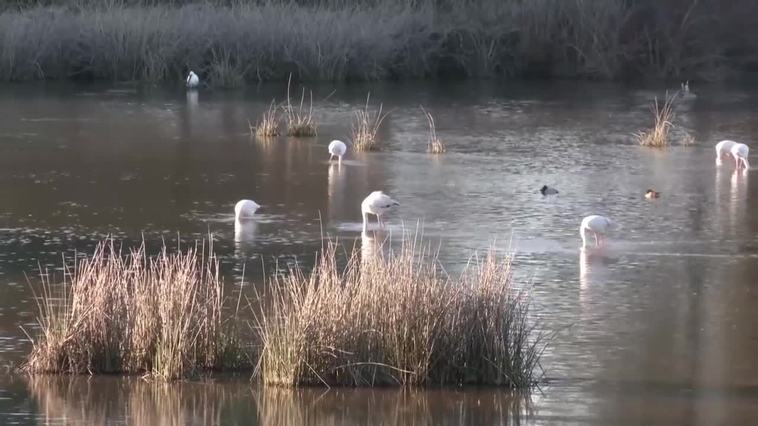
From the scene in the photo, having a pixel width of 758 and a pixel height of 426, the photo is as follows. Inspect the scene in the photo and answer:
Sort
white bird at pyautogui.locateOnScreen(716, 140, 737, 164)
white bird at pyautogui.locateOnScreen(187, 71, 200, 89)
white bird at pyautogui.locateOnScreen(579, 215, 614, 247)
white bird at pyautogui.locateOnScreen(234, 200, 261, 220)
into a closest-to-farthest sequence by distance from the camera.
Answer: white bird at pyautogui.locateOnScreen(579, 215, 614, 247) < white bird at pyautogui.locateOnScreen(234, 200, 261, 220) < white bird at pyautogui.locateOnScreen(716, 140, 737, 164) < white bird at pyautogui.locateOnScreen(187, 71, 200, 89)

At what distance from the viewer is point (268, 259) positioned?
1349 cm

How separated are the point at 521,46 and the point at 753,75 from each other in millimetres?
6010

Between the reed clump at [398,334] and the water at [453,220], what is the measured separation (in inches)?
5.5

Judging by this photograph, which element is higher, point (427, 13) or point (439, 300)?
point (427, 13)

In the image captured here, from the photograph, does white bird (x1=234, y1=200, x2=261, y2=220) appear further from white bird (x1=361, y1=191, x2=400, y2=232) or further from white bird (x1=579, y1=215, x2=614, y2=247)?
white bird (x1=579, y1=215, x2=614, y2=247)

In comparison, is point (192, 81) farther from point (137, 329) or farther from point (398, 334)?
point (398, 334)

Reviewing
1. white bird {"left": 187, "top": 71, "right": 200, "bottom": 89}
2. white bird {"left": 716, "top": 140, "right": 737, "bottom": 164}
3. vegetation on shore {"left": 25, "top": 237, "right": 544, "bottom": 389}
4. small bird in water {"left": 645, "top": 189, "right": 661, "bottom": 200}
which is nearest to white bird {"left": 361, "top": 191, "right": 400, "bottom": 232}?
small bird in water {"left": 645, "top": 189, "right": 661, "bottom": 200}

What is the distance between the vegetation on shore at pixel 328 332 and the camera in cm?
905

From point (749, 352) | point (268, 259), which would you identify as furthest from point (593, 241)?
point (749, 352)

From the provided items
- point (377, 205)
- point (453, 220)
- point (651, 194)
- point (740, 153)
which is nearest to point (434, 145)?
point (740, 153)

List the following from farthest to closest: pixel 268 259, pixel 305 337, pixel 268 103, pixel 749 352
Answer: pixel 268 103 → pixel 268 259 → pixel 749 352 → pixel 305 337

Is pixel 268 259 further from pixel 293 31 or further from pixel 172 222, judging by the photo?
pixel 293 31

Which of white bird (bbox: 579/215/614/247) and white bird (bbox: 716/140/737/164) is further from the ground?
white bird (bbox: 716/140/737/164)

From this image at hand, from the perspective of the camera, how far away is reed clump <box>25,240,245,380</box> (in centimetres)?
913
